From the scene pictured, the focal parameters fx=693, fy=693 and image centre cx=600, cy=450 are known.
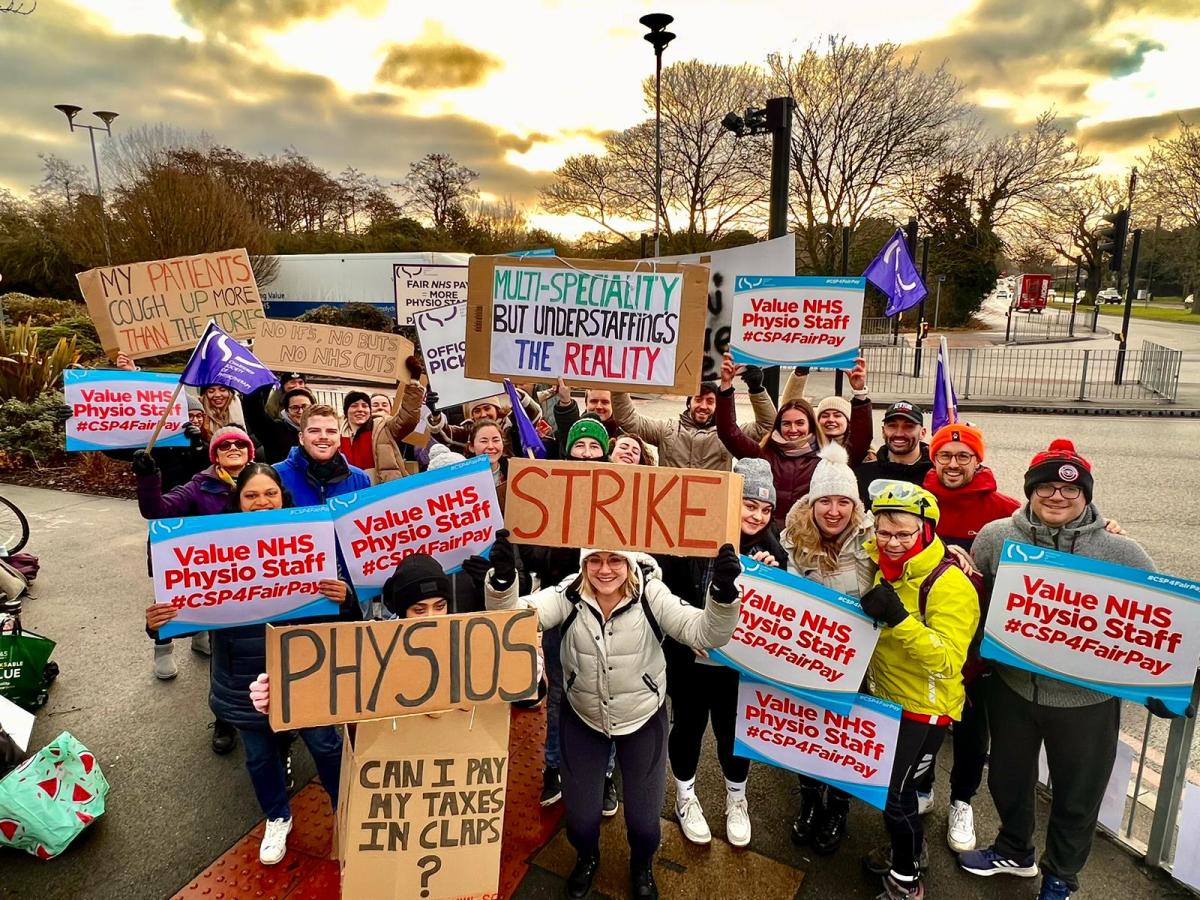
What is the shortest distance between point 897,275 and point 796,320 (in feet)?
7.19

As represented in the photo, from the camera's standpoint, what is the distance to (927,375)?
2286 cm

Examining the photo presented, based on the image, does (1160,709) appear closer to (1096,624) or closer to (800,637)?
(1096,624)

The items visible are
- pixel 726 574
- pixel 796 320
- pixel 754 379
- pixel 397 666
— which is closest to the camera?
pixel 397 666

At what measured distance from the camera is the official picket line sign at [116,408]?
546 centimetres


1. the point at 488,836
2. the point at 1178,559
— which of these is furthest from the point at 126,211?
the point at 1178,559

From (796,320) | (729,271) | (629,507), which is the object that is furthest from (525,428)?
(729,271)

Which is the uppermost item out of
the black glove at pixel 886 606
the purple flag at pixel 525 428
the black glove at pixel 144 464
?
the purple flag at pixel 525 428

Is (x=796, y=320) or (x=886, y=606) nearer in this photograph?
(x=886, y=606)

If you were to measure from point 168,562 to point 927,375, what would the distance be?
932 inches

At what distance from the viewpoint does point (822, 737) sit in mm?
3246

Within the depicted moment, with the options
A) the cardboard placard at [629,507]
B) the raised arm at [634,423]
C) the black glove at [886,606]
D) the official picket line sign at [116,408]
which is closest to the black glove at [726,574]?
the cardboard placard at [629,507]

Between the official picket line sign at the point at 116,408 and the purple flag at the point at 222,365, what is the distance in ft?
3.65

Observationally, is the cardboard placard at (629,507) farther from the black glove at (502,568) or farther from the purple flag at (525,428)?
the purple flag at (525,428)

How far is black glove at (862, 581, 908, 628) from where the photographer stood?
2762 mm
